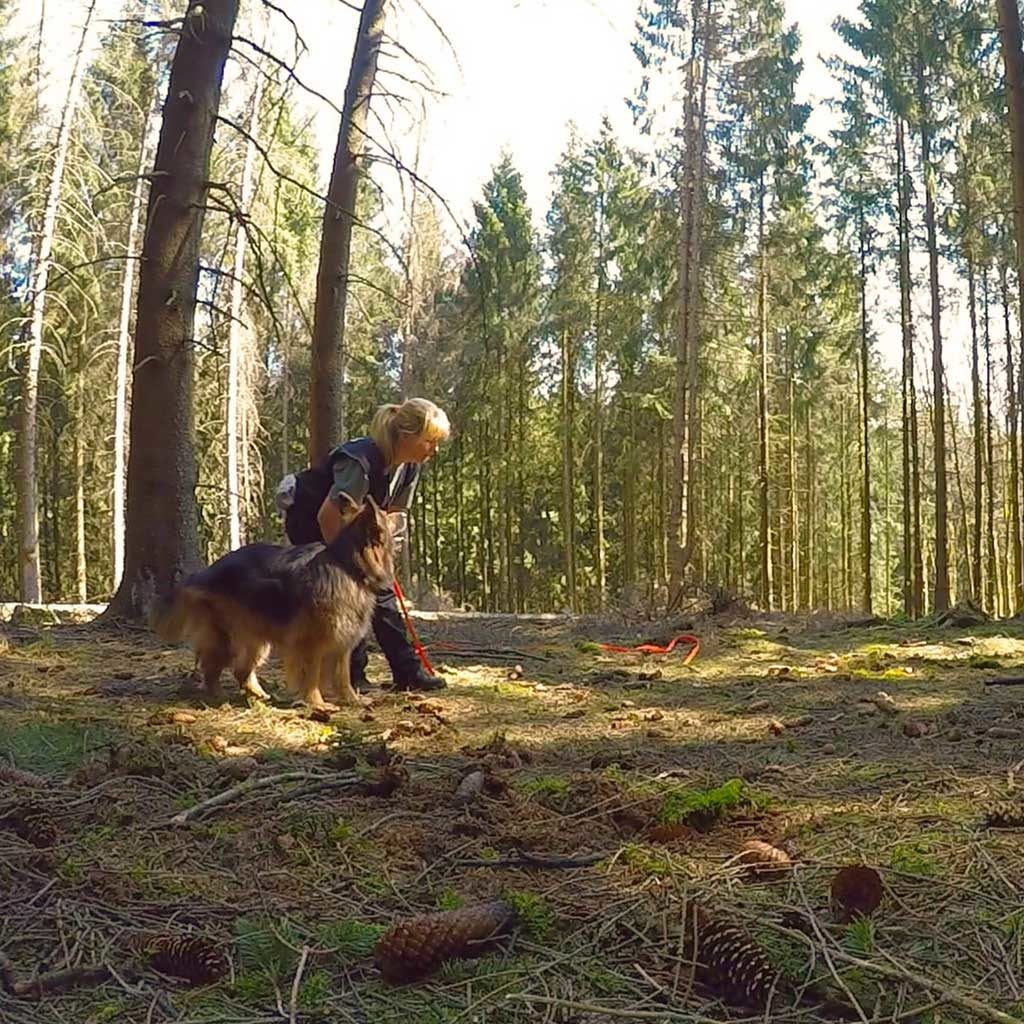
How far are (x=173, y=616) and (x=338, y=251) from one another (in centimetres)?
544

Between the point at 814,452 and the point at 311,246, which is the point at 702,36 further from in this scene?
the point at 814,452

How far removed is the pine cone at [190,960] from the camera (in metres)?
2.37

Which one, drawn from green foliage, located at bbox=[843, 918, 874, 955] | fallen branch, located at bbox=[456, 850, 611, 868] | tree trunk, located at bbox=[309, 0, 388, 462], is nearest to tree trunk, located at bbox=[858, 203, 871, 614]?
tree trunk, located at bbox=[309, 0, 388, 462]

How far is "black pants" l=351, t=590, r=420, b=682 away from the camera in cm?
655

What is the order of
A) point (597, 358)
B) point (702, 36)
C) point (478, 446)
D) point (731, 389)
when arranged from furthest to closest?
point (478, 446) → point (597, 358) → point (731, 389) → point (702, 36)

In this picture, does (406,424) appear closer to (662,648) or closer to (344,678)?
(344,678)

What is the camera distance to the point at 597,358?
33062 mm

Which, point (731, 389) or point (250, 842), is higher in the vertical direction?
point (731, 389)

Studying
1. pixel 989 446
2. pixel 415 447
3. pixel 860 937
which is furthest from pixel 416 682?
pixel 989 446

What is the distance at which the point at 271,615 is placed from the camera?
5.79 m

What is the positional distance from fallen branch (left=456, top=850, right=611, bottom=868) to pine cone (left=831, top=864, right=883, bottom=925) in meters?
0.71

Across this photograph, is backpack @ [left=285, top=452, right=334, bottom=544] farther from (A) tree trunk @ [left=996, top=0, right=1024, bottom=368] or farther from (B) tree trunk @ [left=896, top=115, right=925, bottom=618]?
(B) tree trunk @ [left=896, top=115, right=925, bottom=618]

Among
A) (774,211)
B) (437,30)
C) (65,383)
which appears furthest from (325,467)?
(774,211)

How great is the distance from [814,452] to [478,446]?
488 inches
